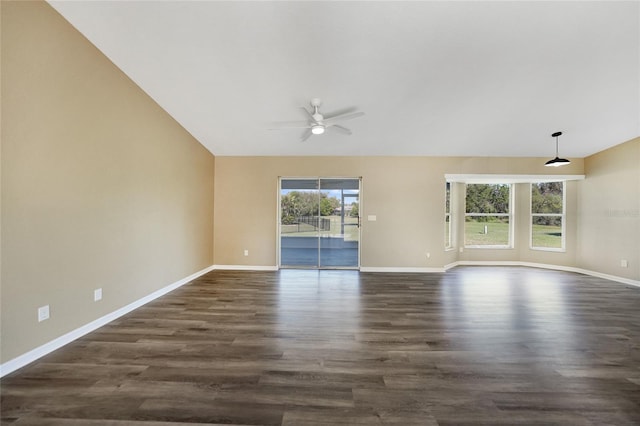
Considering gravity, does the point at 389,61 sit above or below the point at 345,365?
above

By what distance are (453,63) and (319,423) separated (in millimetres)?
3761

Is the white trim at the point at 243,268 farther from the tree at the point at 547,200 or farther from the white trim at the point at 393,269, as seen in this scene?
the tree at the point at 547,200

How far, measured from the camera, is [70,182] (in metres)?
2.62

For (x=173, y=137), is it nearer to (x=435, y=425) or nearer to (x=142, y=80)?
(x=142, y=80)

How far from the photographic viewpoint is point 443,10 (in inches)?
95.8

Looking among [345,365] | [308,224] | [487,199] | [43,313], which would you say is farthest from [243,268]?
[487,199]

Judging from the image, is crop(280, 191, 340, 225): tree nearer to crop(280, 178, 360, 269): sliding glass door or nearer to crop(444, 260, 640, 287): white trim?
crop(280, 178, 360, 269): sliding glass door

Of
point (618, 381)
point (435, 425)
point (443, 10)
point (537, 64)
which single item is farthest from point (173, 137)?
point (618, 381)

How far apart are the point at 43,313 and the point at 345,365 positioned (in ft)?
9.19

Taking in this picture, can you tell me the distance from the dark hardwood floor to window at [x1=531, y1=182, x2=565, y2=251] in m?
2.60

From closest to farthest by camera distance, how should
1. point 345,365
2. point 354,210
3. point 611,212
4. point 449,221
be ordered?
point 345,365 → point 611,212 → point 354,210 → point 449,221

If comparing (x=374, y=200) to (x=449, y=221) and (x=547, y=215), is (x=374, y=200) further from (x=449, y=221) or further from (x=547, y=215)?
(x=547, y=215)

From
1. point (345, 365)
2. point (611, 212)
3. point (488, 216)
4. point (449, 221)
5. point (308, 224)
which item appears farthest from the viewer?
point (488, 216)

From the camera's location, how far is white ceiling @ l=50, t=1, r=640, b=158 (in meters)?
2.49
